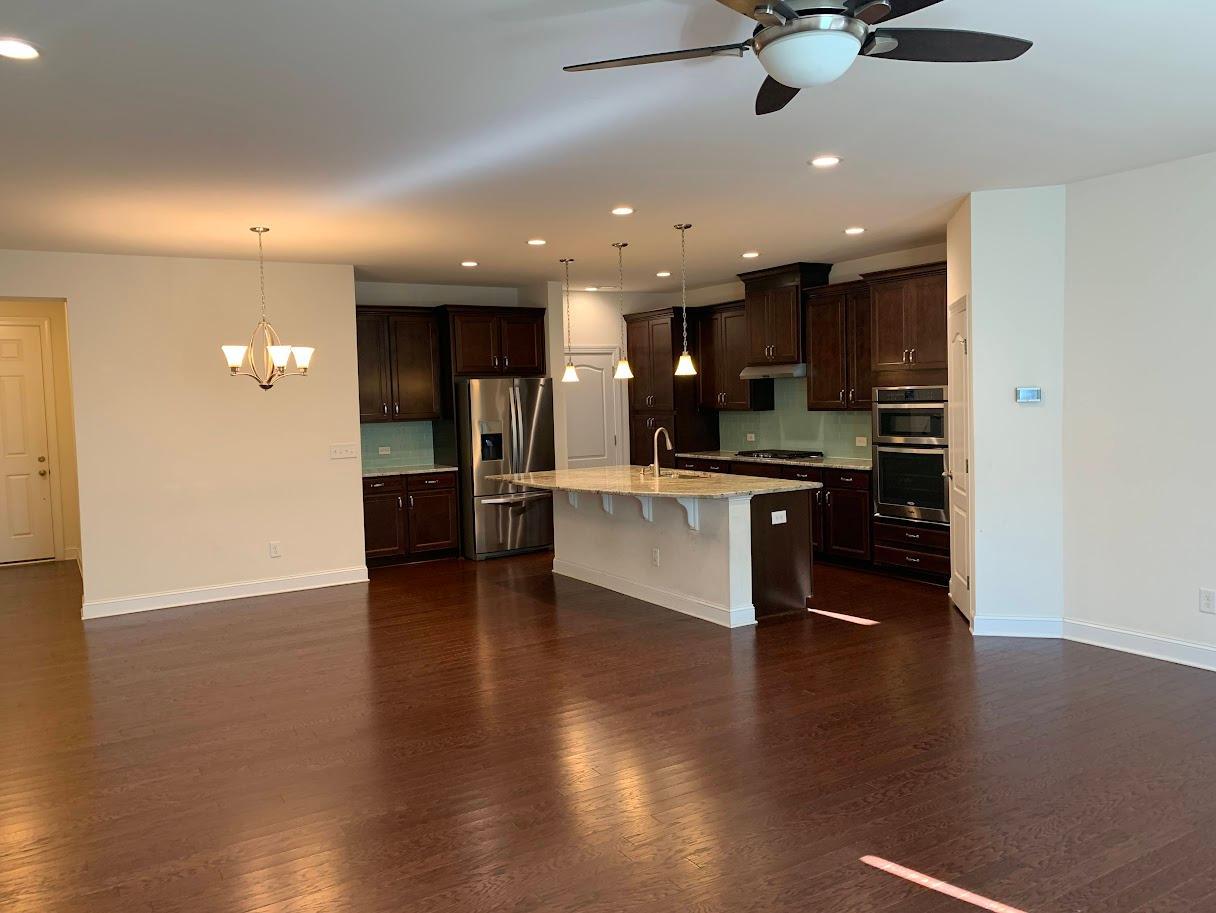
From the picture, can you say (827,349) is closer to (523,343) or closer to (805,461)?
(805,461)

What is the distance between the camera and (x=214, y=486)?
6.64 m

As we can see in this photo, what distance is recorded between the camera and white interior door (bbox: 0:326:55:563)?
867 centimetres

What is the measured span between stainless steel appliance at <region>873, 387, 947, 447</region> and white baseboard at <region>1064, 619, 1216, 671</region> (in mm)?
1641

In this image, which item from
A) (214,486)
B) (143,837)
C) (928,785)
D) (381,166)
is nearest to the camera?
(143,837)

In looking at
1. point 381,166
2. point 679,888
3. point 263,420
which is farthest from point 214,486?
point 679,888

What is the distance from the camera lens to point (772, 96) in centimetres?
265

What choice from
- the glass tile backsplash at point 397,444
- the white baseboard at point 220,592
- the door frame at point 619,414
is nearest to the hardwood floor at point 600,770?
the white baseboard at point 220,592

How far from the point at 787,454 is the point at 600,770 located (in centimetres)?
512

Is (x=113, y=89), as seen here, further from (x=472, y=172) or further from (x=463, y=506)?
(x=463, y=506)

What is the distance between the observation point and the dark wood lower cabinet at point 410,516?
7.86 m

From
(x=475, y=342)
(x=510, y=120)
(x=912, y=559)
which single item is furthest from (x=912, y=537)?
(x=510, y=120)

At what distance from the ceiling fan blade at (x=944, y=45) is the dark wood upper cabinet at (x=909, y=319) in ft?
13.8

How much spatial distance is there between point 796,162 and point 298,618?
4368mm

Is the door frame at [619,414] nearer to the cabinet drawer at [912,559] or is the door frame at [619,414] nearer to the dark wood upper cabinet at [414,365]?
the dark wood upper cabinet at [414,365]
